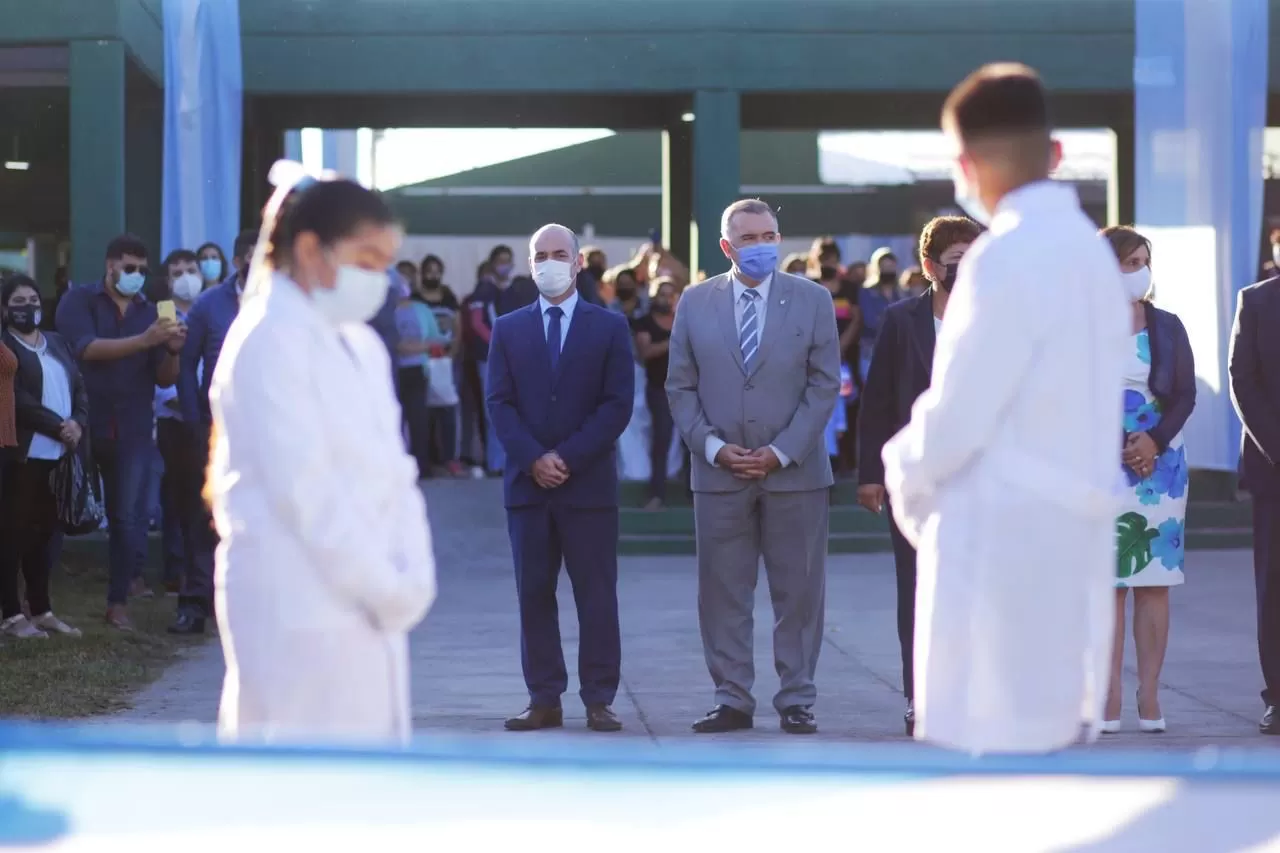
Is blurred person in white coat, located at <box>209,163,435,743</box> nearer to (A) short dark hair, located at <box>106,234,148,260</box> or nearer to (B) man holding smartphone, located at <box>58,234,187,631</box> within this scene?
(B) man holding smartphone, located at <box>58,234,187,631</box>

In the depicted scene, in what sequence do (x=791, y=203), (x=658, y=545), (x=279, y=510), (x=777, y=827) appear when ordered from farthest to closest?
(x=791, y=203) < (x=658, y=545) < (x=279, y=510) < (x=777, y=827)

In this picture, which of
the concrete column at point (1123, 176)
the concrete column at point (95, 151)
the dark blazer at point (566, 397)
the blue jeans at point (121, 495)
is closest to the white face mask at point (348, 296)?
the dark blazer at point (566, 397)

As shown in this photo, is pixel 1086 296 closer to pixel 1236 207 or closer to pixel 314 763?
pixel 314 763

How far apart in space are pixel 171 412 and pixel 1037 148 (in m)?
7.54

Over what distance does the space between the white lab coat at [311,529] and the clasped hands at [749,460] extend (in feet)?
13.9

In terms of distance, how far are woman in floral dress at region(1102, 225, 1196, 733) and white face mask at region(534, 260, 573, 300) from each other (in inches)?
86.4

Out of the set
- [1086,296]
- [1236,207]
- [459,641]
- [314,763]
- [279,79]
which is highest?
[279,79]

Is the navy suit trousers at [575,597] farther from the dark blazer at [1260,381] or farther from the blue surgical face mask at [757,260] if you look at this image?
the dark blazer at [1260,381]

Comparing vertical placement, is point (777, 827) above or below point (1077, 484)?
below

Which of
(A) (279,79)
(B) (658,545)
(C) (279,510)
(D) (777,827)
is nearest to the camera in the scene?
(D) (777,827)

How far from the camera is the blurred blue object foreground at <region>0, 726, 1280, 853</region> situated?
321 centimetres

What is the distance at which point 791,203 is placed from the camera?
2478 cm

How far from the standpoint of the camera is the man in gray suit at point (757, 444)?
802cm

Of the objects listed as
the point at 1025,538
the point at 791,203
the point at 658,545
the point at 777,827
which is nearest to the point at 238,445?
the point at 777,827
